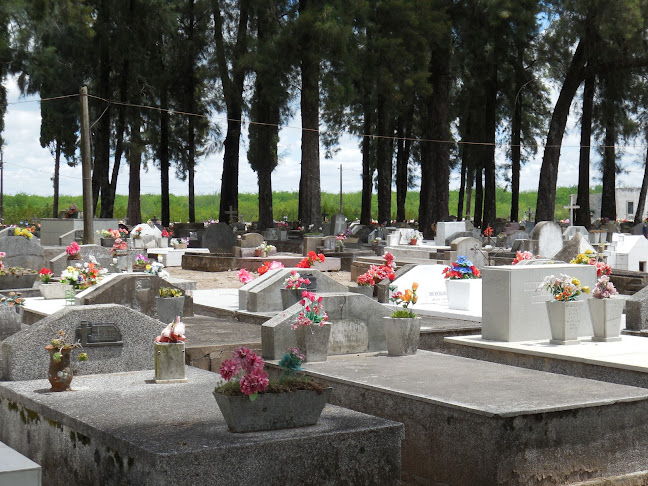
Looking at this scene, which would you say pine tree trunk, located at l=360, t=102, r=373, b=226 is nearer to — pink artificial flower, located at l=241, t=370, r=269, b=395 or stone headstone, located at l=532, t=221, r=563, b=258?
stone headstone, located at l=532, t=221, r=563, b=258

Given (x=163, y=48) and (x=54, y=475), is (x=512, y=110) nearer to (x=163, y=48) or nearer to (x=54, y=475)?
(x=163, y=48)

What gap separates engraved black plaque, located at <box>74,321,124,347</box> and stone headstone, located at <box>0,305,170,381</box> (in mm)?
33

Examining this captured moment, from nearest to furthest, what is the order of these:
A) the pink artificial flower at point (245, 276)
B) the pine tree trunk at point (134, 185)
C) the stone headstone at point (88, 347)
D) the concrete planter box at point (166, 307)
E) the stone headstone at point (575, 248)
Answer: the stone headstone at point (88, 347) → the concrete planter box at point (166, 307) → the pink artificial flower at point (245, 276) → the stone headstone at point (575, 248) → the pine tree trunk at point (134, 185)

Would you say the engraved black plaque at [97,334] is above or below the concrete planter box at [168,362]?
above

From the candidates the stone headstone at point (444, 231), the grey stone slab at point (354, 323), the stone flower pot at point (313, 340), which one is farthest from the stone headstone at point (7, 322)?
the stone headstone at point (444, 231)

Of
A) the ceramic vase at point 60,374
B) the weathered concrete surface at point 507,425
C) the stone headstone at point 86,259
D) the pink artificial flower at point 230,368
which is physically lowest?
the weathered concrete surface at point 507,425

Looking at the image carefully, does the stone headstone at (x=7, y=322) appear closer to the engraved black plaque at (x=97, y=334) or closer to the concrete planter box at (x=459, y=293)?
the engraved black plaque at (x=97, y=334)

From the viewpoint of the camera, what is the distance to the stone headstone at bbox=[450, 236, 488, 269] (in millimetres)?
21625

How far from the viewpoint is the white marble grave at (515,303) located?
11234 mm

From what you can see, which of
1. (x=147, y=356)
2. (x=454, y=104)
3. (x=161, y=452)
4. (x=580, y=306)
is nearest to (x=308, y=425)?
(x=161, y=452)

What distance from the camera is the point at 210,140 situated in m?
46.2

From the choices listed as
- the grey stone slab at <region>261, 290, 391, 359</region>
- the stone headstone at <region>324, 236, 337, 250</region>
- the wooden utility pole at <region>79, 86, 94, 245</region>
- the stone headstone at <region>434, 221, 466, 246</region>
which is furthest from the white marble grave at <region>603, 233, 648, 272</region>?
the grey stone slab at <region>261, 290, 391, 359</region>

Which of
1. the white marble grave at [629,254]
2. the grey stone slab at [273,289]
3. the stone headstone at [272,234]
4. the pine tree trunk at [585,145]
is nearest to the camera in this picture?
the grey stone slab at [273,289]

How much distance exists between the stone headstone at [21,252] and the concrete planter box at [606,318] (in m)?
12.6
